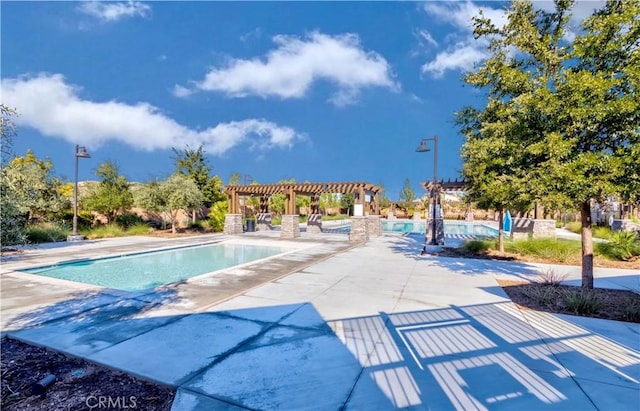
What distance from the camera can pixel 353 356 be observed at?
3.36 metres

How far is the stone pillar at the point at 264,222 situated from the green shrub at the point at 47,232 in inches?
452

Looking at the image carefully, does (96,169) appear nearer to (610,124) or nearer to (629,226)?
(610,124)

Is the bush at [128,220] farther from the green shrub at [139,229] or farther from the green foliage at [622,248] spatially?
the green foliage at [622,248]

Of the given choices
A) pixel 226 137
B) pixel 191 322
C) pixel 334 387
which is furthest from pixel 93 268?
pixel 226 137

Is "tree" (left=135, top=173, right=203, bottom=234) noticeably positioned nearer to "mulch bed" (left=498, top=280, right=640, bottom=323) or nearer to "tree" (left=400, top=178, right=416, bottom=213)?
"mulch bed" (left=498, top=280, right=640, bottom=323)

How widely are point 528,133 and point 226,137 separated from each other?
225ft

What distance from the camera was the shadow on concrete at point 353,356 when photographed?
2.62m

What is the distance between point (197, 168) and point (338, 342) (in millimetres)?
20435

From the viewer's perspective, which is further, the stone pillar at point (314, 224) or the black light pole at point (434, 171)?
the stone pillar at point (314, 224)

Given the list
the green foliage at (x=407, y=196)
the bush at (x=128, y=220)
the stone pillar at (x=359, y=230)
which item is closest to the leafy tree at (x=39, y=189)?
the bush at (x=128, y=220)

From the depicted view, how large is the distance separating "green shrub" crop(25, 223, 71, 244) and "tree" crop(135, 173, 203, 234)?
12.1ft

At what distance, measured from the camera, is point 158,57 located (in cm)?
3319

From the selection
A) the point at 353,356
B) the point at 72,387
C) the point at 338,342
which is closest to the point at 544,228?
the point at 338,342

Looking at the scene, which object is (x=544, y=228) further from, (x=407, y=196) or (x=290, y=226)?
(x=407, y=196)
